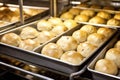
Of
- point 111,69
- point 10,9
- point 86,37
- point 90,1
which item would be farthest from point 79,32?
point 10,9

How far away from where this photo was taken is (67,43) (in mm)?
1506

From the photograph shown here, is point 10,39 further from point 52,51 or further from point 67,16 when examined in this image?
point 67,16

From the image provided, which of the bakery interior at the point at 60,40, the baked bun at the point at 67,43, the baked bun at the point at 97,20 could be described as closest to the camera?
the bakery interior at the point at 60,40

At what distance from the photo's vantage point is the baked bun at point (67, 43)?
4.91 ft

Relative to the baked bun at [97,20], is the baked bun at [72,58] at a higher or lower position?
lower

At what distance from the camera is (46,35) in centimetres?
163

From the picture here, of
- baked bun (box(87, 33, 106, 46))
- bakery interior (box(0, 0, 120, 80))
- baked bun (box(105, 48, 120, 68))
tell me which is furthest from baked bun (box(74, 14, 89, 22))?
baked bun (box(105, 48, 120, 68))

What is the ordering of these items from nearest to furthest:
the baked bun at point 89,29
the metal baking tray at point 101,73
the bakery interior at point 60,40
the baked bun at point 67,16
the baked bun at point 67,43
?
the metal baking tray at point 101,73, the bakery interior at point 60,40, the baked bun at point 67,43, the baked bun at point 89,29, the baked bun at point 67,16

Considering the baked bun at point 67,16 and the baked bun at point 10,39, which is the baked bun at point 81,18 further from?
the baked bun at point 10,39

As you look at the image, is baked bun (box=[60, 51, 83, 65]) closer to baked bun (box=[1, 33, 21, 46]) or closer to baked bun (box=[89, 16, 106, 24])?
baked bun (box=[1, 33, 21, 46])

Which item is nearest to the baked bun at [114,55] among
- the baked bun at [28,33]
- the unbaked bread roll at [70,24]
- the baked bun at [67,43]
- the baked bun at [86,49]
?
the baked bun at [86,49]

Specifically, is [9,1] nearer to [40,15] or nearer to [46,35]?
[40,15]

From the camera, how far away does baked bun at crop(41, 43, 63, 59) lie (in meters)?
1.38

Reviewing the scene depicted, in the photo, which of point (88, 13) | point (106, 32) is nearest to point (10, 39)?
point (106, 32)
